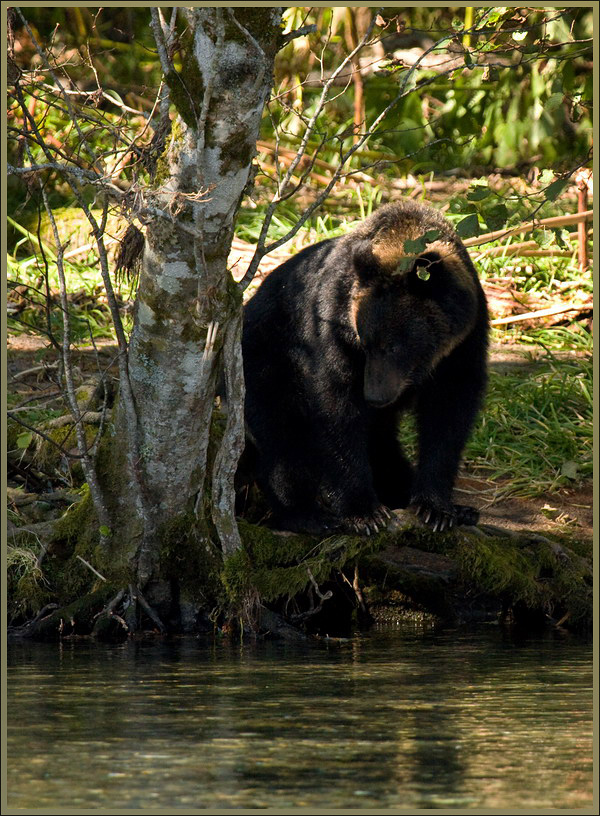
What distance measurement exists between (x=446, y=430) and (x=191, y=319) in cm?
170

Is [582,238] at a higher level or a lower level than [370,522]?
higher

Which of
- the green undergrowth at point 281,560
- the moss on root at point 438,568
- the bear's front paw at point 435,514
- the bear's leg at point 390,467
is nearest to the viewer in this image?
the green undergrowth at point 281,560

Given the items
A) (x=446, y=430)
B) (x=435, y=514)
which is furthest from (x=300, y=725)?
(x=446, y=430)

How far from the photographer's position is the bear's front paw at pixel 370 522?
647 centimetres

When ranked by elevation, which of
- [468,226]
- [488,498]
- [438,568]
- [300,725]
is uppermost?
[468,226]

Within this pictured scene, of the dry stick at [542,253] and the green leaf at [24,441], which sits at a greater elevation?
the dry stick at [542,253]

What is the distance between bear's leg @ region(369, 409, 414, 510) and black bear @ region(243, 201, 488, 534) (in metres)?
0.28

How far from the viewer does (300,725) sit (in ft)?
13.6

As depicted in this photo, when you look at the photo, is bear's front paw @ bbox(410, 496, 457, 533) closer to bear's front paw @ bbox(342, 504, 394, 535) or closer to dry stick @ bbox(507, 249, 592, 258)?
bear's front paw @ bbox(342, 504, 394, 535)

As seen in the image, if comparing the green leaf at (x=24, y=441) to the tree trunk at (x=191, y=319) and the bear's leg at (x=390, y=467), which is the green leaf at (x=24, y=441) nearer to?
the tree trunk at (x=191, y=319)

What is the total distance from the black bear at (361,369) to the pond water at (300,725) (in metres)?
0.98

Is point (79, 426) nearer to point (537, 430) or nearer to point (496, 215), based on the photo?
point (496, 215)

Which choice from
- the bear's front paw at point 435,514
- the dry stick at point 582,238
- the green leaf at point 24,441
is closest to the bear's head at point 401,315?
the bear's front paw at point 435,514

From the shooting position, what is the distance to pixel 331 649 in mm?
5816
